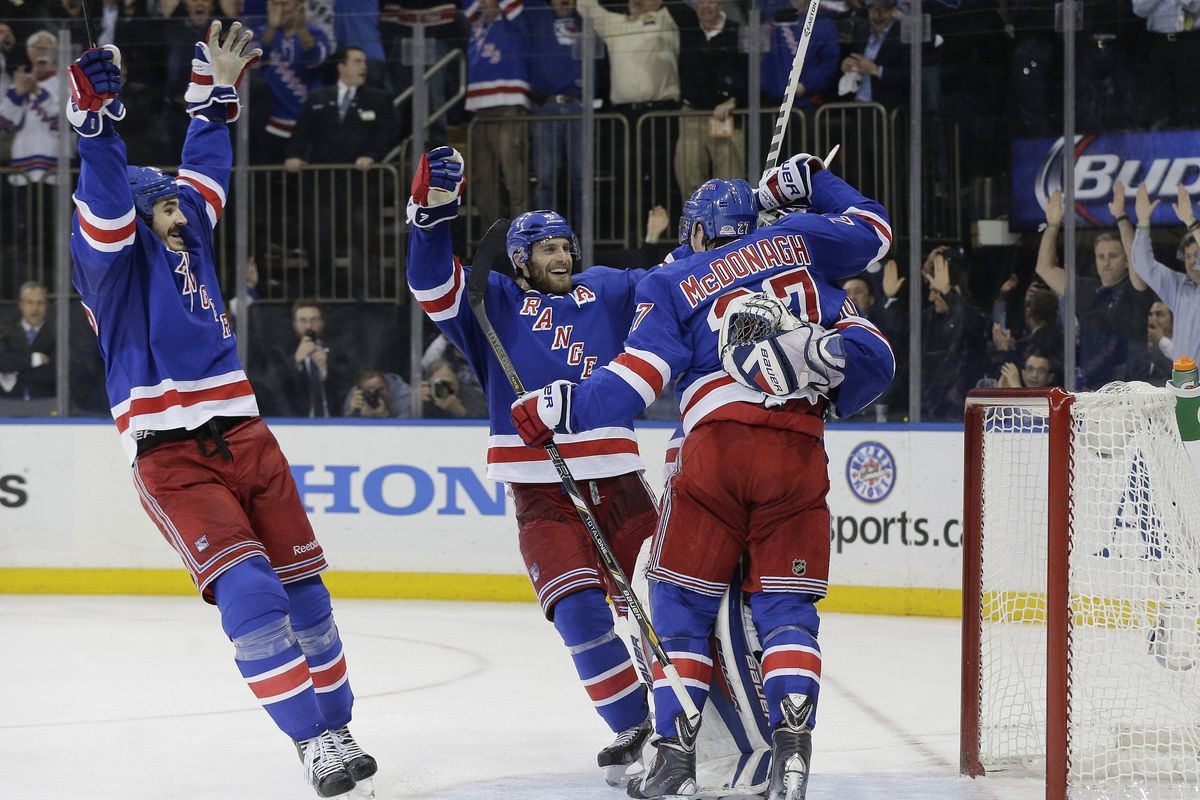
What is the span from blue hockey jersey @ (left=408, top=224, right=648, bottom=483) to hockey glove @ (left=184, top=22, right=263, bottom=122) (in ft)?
1.63

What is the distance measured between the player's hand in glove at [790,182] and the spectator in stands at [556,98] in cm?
308

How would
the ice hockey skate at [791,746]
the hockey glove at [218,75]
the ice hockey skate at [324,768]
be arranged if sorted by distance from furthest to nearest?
1. the hockey glove at [218,75]
2. the ice hockey skate at [324,768]
3. the ice hockey skate at [791,746]

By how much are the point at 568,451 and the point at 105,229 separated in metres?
1.05

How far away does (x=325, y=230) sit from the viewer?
255 inches

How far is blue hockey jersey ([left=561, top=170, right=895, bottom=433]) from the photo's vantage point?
2.84m

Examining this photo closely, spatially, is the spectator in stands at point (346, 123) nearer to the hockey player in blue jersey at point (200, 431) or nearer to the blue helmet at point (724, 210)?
the hockey player in blue jersey at point (200, 431)

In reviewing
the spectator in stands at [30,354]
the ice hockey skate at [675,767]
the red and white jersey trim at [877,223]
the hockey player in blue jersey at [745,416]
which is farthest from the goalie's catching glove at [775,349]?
the spectator in stands at [30,354]

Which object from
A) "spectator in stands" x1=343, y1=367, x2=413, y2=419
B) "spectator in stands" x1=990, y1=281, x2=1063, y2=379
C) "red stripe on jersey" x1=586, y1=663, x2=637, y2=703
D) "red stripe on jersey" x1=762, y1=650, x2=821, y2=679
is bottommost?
"red stripe on jersey" x1=586, y1=663, x2=637, y2=703

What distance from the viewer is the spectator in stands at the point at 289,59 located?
6.51 metres

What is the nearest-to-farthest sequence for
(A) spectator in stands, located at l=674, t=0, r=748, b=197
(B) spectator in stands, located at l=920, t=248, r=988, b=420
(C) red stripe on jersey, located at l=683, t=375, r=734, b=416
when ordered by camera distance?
(C) red stripe on jersey, located at l=683, t=375, r=734, b=416 < (B) spectator in stands, located at l=920, t=248, r=988, b=420 < (A) spectator in stands, located at l=674, t=0, r=748, b=197

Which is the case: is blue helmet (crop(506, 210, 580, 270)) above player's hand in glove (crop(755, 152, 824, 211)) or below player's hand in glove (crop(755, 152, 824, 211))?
below

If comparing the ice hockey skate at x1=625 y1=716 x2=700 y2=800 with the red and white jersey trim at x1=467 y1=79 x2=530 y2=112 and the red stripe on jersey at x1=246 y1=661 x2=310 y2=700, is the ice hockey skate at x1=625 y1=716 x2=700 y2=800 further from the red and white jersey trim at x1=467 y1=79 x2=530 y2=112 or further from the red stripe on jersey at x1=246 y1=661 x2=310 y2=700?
the red and white jersey trim at x1=467 y1=79 x2=530 y2=112

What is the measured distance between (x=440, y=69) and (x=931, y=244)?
2.11m

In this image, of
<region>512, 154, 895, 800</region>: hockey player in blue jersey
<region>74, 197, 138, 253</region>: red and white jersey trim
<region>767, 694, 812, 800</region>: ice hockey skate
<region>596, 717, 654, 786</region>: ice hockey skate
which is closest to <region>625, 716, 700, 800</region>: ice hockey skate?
<region>512, 154, 895, 800</region>: hockey player in blue jersey
